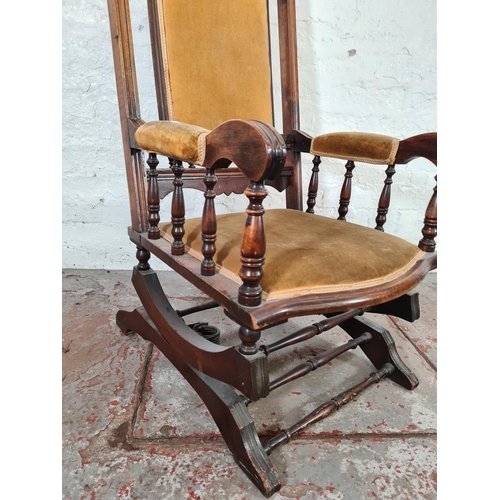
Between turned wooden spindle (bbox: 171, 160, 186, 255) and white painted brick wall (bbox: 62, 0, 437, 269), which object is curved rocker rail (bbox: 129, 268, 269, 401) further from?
white painted brick wall (bbox: 62, 0, 437, 269)

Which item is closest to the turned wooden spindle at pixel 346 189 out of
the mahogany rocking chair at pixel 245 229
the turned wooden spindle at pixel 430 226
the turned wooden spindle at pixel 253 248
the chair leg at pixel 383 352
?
the mahogany rocking chair at pixel 245 229

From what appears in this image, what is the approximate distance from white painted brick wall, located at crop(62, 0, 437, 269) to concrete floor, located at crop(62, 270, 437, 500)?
906 millimetres

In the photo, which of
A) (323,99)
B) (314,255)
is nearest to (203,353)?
(314,255)

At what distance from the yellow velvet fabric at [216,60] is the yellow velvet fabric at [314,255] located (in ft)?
1.45

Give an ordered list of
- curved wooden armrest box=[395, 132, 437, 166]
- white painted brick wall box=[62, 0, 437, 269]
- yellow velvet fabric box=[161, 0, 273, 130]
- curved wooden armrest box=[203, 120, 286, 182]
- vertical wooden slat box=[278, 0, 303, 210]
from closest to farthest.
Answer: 1. curved wooden armrest box=[203, 120, 286, 182]
2. curved wooden armrest box=[395, 132, 437, 166]
3. yellow velvet fabric box=[161, 0, 273, 130]
4. vertical wooden slat box=[278, 0, 303, 210]
5. white painted brick wall box=[62, 0, 437, 269]

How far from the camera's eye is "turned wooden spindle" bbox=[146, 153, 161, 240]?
1.15 meters

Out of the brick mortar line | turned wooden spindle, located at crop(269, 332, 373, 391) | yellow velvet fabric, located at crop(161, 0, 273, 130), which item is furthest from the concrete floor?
yellow velvet fabric, located at crop(161, 0, 273, 130)

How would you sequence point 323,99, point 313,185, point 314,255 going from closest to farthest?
point 314,255, point 313,185, point 323,99

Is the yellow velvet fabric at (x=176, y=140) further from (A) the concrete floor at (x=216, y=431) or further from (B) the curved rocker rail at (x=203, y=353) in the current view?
(A) the concrete floor at (x=216, y=431)

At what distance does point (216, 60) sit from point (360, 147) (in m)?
0.61

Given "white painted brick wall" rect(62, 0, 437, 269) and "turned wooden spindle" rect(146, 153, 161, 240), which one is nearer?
"turned wooden spindle" rect(146, 153, 161, 240)

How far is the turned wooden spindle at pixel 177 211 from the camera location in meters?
1.06

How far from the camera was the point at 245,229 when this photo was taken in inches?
32.1

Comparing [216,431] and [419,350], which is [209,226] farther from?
[419,350]
